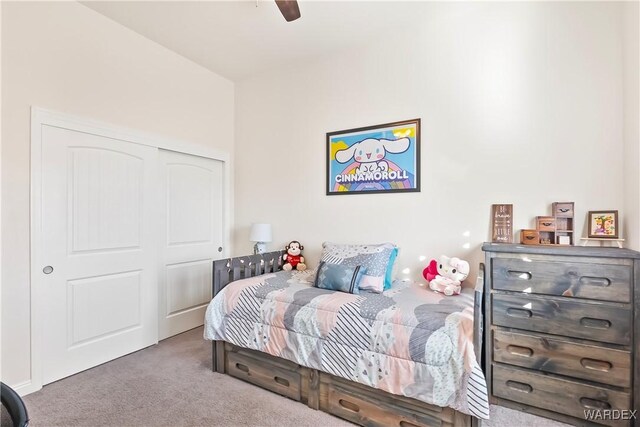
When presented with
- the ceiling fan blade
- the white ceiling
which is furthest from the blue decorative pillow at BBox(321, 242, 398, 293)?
the white ceiling

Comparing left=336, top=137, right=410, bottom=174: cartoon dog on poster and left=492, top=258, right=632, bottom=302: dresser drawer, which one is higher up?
left=336, top=137, right=410, bottom=174: cartoon dog on poster

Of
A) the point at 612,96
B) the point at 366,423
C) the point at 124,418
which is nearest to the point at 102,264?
the point at 124,418

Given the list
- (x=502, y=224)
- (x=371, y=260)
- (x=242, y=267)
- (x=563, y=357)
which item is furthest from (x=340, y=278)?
(x=563, y=357)

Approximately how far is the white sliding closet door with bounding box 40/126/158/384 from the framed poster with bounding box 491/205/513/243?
3.04 metres

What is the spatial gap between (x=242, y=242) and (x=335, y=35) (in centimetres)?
250

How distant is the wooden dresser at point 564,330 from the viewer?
1.67m

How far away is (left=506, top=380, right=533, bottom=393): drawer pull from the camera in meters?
1.86

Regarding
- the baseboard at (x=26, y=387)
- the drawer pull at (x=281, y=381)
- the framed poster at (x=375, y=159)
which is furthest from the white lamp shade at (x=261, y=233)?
the baseboard at (x=26, y=387)

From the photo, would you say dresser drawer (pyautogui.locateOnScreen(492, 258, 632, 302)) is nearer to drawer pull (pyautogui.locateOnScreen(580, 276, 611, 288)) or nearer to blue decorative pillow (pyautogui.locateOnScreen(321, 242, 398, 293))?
drawer pull (pyautogui.locateOnScreen(580, 276, 611, 288))

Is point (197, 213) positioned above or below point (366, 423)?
above

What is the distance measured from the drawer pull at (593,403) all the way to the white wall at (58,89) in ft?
11.8

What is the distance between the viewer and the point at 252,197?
A: 3.65 meters

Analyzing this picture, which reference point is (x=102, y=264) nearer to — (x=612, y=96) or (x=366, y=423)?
(x=366, y=423)

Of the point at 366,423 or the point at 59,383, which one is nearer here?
the point at 366,423
